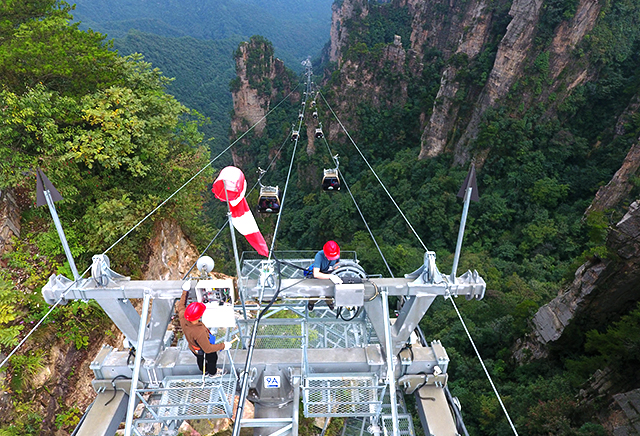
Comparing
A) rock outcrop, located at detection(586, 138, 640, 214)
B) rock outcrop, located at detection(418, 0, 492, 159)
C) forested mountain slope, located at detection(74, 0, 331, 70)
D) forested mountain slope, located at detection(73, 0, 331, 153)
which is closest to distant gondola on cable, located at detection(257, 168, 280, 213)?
rock outcrop, located at detection(586, 138, 640, 214)

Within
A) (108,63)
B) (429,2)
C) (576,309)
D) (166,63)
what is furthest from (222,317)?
(166,63)

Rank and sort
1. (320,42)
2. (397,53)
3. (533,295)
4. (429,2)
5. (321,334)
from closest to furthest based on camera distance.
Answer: (321,334) < (533,295) < (397,53) < (429,2) < (320,42)

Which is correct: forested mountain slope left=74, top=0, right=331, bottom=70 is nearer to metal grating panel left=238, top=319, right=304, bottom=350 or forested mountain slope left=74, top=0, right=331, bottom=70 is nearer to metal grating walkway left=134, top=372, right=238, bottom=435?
metal grating panel left=238, top=319, right=304, bottom=350

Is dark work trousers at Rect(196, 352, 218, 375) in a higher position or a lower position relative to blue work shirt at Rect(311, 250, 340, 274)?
→ lower

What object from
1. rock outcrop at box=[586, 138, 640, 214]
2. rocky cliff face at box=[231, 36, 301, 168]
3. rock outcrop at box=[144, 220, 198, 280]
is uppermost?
rocky cliff face at box=[231, 36, 301, 168]

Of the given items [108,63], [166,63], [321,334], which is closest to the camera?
[321,334]

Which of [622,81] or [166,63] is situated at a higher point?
[166,63]

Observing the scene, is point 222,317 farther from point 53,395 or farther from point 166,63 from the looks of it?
point 166,63
